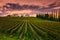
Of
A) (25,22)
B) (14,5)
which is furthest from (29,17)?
(14,5)

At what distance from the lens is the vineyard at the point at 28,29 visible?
4.46 m

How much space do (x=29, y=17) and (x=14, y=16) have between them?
39cm

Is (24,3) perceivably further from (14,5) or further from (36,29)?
(36,29)

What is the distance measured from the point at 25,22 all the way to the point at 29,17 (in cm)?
17

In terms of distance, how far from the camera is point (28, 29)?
4547 mm

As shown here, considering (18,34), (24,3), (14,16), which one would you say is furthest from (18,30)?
(24,3)

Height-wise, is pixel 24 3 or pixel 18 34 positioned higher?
pixel 24 3

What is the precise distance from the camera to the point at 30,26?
4547 millimetres

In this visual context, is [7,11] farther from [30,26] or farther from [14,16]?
[30,26]

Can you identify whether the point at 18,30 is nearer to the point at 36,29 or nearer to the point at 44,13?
the point at 36,29

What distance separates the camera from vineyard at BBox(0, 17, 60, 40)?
4461 mm

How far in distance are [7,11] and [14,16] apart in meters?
0.22

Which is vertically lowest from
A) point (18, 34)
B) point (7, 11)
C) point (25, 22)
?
point (18, 34)

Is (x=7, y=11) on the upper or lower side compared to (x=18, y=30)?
upper
